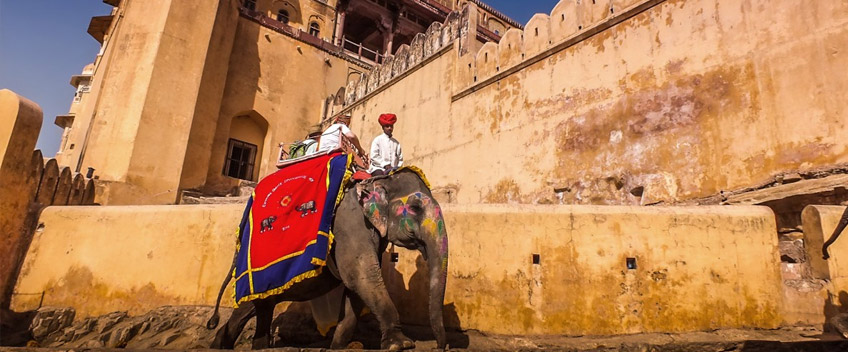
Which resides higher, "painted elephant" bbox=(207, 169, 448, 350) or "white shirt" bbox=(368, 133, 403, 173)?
"white shirt" bbox=(368, 133, 403, 173)

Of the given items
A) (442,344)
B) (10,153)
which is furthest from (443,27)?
(442,344)

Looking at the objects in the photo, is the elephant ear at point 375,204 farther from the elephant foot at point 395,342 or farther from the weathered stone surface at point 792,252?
the weathered stone surface at point 792,252

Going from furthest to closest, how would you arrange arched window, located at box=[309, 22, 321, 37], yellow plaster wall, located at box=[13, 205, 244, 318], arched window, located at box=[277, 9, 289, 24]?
arched window, located at box=[309, 22, 321, 37] < arched window, located at box=[277, 9, 289, 24] < yellow plaster wall, located at box=[13, 205, 244, 318]

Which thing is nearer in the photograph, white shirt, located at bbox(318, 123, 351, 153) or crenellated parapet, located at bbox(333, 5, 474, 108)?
white shirt, located at bbox(318, 123, 351, 153)

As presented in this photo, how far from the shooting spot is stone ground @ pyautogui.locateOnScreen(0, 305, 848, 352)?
388 centimetres

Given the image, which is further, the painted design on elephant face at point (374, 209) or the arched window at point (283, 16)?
the arched window at point (283, 16)

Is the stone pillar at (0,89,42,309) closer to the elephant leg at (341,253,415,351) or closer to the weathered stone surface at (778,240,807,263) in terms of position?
the elephant leg at (341,253,415,351)

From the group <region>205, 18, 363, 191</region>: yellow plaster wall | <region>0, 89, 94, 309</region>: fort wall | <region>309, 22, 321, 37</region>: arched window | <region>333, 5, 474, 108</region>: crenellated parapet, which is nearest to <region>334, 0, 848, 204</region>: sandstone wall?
<region>333, 5, 474, 108</region>: crenellated parapet

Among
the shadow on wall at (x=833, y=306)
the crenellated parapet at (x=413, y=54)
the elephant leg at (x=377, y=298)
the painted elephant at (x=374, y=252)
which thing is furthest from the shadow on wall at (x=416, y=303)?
the crenellated parapet at (x=413, y=54)

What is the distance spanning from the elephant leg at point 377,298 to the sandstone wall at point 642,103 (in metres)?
4.82

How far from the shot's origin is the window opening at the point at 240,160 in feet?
48.0

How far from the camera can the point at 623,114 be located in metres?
7.57

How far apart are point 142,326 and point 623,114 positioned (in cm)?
737

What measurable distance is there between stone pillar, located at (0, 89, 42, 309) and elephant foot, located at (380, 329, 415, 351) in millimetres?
5319
